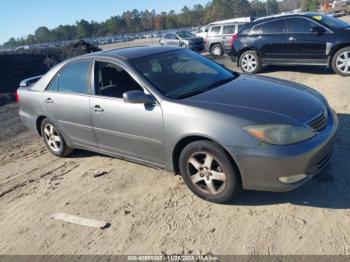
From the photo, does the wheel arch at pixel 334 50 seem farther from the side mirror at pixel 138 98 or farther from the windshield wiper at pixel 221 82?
the side mirror at pixel 138 98

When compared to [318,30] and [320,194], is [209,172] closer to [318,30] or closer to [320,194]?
[320,194]

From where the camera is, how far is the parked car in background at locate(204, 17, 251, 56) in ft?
62.0

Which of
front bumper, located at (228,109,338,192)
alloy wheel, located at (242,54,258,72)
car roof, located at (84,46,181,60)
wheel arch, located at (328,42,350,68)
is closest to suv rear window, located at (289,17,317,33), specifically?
wheel arch, located at (328,42,350,68)

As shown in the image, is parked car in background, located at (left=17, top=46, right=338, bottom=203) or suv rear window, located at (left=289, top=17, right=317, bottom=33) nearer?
parked car in background, located at (left=17, top=46, right=338, bottom=203)

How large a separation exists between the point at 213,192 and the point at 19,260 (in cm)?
→ 202

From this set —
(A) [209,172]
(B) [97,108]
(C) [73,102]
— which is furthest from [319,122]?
(C) [73,102]

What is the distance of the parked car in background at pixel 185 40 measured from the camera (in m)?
25.1

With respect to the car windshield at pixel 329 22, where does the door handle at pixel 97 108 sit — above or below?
below

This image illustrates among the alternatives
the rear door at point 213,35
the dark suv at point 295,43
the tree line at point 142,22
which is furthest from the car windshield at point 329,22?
the tree line at point 142,22

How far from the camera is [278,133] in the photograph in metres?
3.62

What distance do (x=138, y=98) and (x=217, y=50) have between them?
51.9ft

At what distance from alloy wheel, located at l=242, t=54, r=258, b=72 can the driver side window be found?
7.11 meters

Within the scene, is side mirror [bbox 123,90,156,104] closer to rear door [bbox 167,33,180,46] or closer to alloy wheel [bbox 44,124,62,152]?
alloy wheel [bbox 44,124,62,152]

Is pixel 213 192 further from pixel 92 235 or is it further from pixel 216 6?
pixel 216 6
